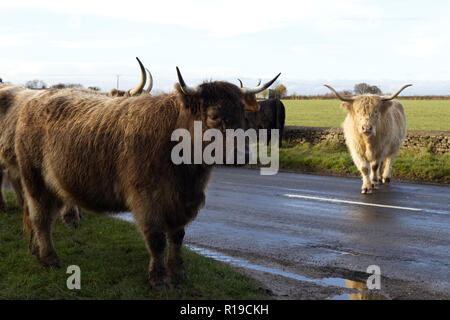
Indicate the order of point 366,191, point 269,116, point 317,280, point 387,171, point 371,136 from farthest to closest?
point 269,116 < point 387,171 < point 371,136 < point 366,191 < point 317,280

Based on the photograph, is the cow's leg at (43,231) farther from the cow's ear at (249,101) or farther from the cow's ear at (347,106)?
the cow's ear at (347,106)

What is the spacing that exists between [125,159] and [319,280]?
7.55 feet

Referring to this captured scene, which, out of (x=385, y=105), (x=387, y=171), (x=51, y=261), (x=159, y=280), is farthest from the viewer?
(x=387, y=171)

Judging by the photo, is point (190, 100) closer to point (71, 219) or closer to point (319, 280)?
point (319, 280)

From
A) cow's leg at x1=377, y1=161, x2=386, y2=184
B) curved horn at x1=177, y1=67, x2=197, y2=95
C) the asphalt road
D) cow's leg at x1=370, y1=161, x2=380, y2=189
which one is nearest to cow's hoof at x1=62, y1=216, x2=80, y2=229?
the asphalt road

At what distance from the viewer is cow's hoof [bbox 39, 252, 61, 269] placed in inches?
231

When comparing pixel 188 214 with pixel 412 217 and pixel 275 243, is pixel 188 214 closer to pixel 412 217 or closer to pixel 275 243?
pixel 275 243

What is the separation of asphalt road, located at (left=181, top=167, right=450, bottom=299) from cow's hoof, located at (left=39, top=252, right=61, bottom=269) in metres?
1.92

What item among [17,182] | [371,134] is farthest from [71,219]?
[371,134]

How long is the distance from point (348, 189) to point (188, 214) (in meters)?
7.15

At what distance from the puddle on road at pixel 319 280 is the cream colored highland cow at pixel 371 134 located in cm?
542

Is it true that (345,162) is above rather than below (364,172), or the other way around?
below

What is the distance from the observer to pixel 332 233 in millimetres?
7883

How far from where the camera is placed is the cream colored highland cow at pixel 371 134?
11.5 meters
